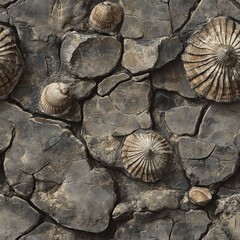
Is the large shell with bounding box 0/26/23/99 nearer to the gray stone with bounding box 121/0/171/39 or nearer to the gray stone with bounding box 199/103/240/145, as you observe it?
the gray stone with bounding box 121/0/171/39

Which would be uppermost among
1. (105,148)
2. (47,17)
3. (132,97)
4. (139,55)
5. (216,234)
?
(47,17)

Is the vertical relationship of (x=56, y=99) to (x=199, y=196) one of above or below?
above

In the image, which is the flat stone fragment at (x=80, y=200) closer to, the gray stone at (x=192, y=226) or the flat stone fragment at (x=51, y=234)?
the flat stone fragment at (x=51, y=234)

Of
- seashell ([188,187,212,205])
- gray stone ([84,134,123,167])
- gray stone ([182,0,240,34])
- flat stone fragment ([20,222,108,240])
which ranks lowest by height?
flat stone fragment ([20,222,108,240])

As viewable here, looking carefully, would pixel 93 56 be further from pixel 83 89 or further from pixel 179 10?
pixel 179 10

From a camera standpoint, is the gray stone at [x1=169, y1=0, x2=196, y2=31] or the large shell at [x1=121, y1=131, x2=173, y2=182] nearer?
the large shell at [x1=121, y1=131, x2=173, y2=182]

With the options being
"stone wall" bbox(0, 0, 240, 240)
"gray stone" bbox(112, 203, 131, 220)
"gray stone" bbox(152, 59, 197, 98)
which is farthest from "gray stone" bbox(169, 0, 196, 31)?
"gray stone" bbox(112, 203, 131, 220)

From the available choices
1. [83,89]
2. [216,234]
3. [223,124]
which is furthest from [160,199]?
[83,89]
